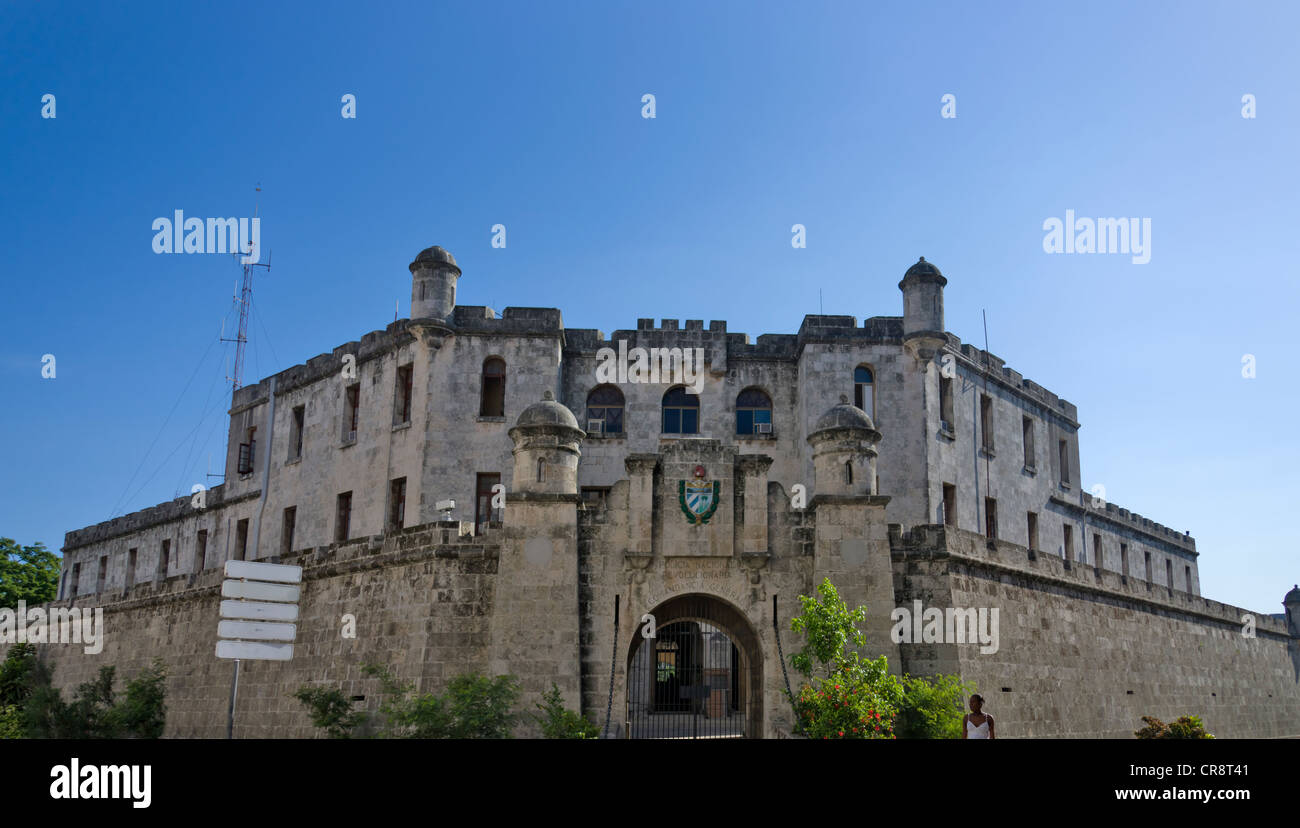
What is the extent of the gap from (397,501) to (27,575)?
29.0 meters

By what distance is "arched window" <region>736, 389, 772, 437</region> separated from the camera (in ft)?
103

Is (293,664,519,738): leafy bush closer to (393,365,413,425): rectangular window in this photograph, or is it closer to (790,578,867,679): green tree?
(790,578,867,679): green tree

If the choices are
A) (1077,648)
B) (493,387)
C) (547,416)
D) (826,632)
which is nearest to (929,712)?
(826,632)

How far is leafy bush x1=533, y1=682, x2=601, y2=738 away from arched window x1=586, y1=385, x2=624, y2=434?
547 inches

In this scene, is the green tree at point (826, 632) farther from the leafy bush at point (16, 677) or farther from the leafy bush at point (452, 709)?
the leafy bush at point (16, 677)

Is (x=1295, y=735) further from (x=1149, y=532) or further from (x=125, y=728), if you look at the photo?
(x=125, y=728)

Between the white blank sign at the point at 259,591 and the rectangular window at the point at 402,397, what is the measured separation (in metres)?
17.8

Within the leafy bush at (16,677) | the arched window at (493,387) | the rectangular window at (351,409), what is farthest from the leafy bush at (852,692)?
the leafy bush at (16,677)

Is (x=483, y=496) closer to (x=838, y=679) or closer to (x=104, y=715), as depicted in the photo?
(x=104, y=715)

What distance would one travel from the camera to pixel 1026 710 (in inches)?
838

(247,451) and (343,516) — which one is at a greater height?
(247,451)

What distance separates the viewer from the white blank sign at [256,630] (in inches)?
491

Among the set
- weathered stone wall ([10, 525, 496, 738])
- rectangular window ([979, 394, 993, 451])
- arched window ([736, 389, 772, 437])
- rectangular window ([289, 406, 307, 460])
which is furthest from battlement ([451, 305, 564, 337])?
rectangular window ([979, 394, 993, 451])

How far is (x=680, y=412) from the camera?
31188 mm
